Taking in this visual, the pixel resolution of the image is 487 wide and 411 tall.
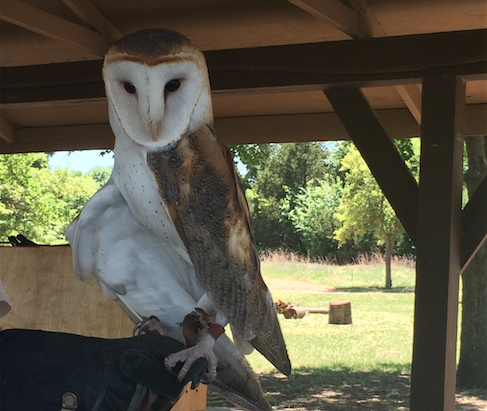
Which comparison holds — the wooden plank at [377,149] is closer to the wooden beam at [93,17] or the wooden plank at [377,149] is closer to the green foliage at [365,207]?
the wooden beam at [93,17]

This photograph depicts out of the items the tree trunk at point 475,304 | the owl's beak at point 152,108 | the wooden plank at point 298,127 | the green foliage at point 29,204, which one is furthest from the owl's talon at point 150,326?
the green foliage at point 29,204

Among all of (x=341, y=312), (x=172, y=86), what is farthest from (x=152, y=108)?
(x=341, y=312)

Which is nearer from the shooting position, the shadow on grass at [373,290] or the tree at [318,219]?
the shadow on grass at [373,290]

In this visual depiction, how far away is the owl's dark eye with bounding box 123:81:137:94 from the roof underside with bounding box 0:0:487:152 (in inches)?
48.7

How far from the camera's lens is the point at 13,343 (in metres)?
1.04

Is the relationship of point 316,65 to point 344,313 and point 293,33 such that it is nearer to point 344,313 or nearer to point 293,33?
point 293,33

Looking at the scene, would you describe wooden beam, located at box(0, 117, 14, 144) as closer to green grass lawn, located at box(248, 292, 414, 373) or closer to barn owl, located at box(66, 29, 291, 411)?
barn owl, located at box(66, 29, 291, 411)

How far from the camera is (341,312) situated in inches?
349

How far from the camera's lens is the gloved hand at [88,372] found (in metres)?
0.93

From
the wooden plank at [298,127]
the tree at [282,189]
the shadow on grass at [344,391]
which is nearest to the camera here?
the wooden plank at [298,127]

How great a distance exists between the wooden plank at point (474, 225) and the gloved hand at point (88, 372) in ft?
4.51

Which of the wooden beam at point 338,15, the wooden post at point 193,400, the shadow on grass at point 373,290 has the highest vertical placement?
the wooden beam at point 338,15

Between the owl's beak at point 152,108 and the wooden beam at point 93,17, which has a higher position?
the wooden beam at point 93,17

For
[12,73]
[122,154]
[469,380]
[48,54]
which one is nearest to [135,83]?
[122,154]
